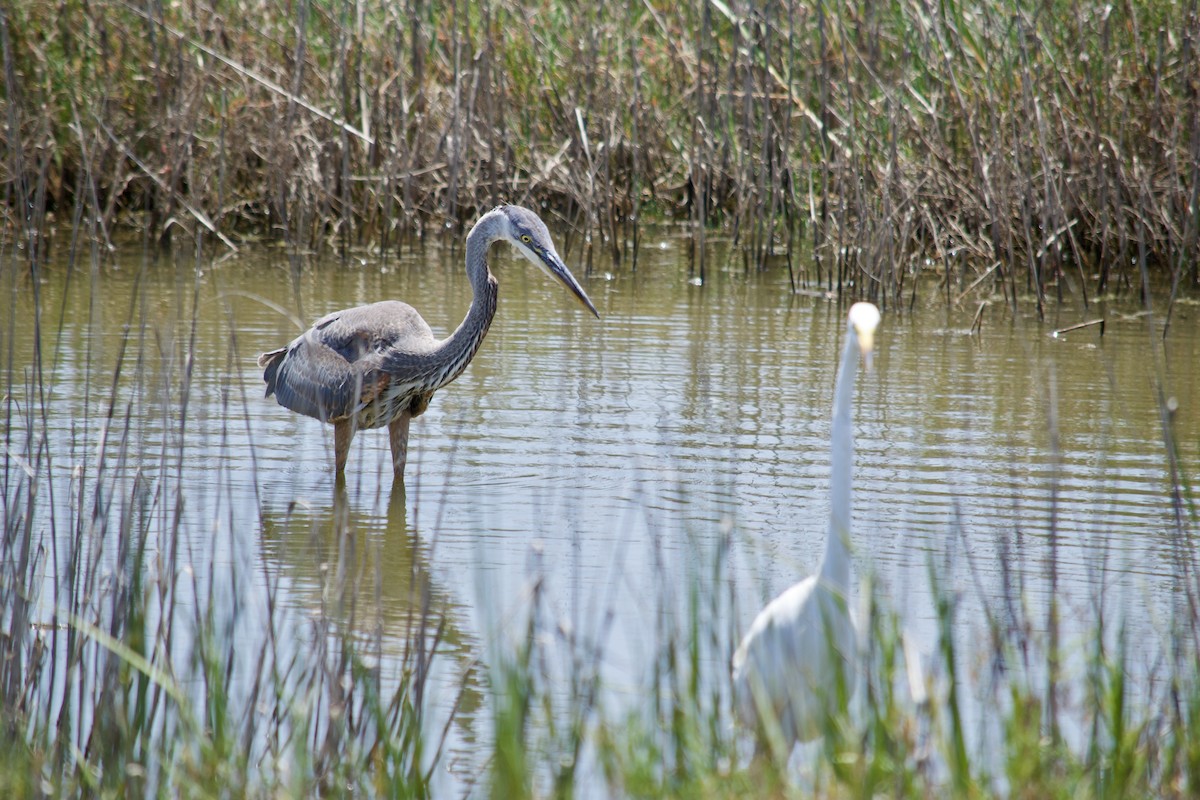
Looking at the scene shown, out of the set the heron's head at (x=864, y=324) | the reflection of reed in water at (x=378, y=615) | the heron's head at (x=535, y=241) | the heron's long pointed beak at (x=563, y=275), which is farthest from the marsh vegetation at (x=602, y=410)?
the heron's head at (x=535, y=241)

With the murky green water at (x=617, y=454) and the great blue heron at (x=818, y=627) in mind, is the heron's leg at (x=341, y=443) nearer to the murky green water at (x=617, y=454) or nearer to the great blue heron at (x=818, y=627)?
the murky green water at (x=617, y=454)

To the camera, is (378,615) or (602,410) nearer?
(378,615)

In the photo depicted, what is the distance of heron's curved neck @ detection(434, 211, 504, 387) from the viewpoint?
6.14 metres

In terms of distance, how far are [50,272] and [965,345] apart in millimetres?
6100

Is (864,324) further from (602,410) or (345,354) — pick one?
(602,410)

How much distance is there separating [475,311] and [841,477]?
3.27 metres

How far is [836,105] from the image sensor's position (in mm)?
10891

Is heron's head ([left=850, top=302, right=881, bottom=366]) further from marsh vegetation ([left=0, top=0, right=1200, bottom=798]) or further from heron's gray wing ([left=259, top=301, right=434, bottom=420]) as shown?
heron's gray wing ([left=259, top=301, right=434, bottom=420])

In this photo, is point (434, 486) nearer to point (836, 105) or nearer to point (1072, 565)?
point (1072, 565)

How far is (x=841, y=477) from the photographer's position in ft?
10.6

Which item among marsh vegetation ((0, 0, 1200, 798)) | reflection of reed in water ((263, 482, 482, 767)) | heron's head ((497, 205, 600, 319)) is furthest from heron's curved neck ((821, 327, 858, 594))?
heron's head ((497, 205, 600, 319))

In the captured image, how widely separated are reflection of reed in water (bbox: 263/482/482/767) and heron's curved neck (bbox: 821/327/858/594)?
2.76ft

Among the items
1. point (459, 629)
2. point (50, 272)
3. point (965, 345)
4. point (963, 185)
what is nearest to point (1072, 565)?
point (459, 629)

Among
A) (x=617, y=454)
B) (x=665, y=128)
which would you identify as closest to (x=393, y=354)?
(x=617, y=454)
